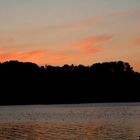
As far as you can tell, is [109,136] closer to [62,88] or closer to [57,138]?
[57,138]

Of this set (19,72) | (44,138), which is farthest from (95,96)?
(44,138)

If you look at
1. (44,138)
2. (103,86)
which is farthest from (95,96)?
(44,138)

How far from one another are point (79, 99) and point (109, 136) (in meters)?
116

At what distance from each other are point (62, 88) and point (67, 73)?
7.79 metres

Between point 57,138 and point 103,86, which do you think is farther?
point 103,86

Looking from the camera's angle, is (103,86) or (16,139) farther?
(103,86)

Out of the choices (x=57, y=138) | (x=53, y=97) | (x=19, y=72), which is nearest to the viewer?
(x=57, y=138)

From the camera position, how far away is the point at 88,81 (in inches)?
5689

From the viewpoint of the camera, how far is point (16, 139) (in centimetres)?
3916

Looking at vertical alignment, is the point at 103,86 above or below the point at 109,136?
above

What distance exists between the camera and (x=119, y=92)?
480ft

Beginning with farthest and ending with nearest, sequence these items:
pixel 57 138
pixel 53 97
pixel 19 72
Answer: pixel 53 97, pixel 19 72, pixel 57 138

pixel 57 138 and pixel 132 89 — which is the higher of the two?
pixel 132 89

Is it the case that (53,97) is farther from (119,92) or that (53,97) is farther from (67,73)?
(119,92)
